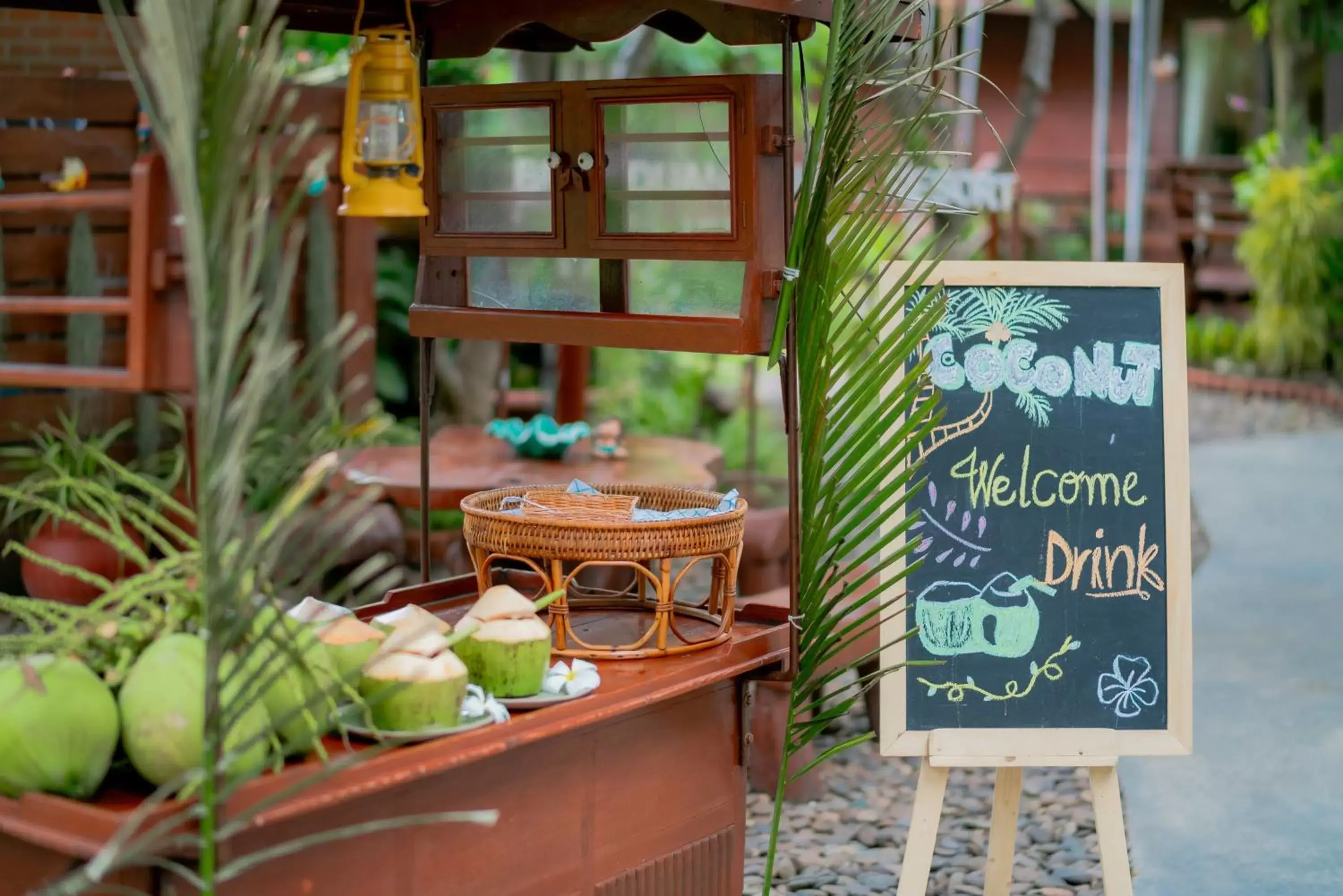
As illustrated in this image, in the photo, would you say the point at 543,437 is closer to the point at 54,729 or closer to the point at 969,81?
the point at 54,729

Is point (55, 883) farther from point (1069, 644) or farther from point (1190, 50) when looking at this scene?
point (1190, 50)

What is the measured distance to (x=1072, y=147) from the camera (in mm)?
19719

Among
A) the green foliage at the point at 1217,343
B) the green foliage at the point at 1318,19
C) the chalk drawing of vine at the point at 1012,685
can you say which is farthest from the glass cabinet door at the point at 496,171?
the green foliage at the point at 1217,343

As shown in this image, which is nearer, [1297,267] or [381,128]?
[381,128]

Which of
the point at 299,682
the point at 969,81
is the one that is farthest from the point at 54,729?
the point at 969,81

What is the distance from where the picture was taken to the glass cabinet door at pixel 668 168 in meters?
2.79

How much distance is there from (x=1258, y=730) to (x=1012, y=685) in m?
2.37

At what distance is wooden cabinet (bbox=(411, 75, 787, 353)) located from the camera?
2754 millimetres

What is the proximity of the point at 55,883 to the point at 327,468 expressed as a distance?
693mm

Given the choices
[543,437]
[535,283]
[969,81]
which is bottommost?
[543,437]

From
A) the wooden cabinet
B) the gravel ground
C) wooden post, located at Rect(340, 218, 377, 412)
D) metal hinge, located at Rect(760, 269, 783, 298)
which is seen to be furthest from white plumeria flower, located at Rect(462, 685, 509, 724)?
wooden post, located at Rect(340, 218, 377, 412)

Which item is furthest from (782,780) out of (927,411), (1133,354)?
(1133,354)

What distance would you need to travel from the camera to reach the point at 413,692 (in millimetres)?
2246

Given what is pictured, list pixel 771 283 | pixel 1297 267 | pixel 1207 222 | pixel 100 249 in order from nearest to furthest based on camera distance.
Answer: pixel 771 283, pixel 100 249, pixel 1297 267, pixel 1207 222
